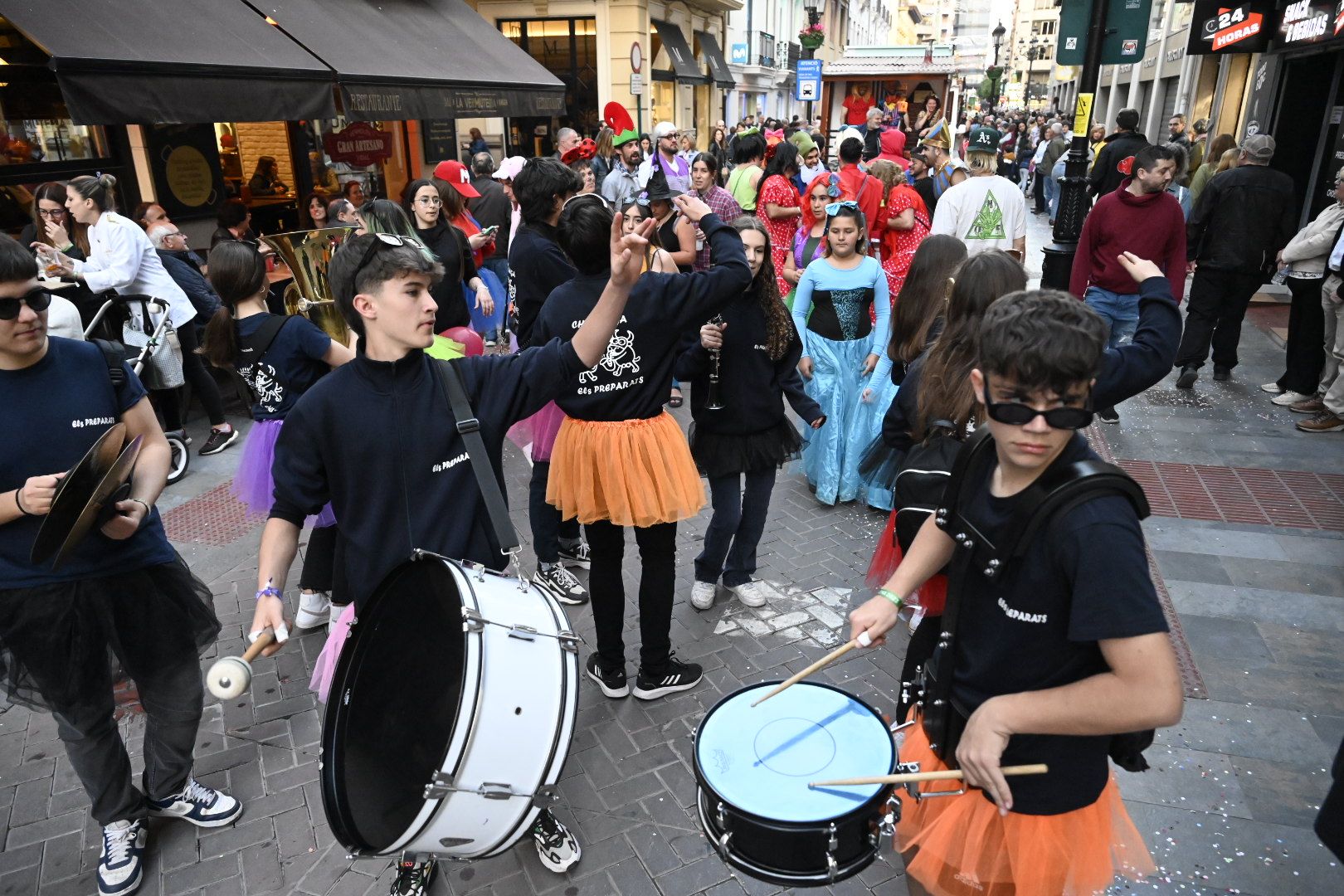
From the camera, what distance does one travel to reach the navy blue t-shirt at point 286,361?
4.00 m

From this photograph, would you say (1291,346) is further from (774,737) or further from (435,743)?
(435,743)

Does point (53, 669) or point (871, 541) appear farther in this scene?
point (871, 541)

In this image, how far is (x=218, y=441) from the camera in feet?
23.4

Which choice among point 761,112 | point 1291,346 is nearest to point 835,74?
point 761,112

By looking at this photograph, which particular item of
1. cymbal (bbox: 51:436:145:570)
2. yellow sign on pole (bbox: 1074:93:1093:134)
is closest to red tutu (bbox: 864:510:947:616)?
cymbal (bbox: 51:436:145:570)

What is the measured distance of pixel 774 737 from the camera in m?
2.16

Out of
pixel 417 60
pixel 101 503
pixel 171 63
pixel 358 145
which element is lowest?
pixel 101 503

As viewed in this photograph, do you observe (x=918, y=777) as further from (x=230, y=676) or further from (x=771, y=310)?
(x=771, y=310)

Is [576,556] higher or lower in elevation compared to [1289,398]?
lower

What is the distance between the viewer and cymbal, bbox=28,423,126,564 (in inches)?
93.3

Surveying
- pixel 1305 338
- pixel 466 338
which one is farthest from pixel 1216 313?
pixel 466 338

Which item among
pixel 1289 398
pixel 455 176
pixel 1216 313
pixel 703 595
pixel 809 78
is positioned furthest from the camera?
pixel 809 78

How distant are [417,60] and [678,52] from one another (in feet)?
62.2

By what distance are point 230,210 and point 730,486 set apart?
6384 millimetres
